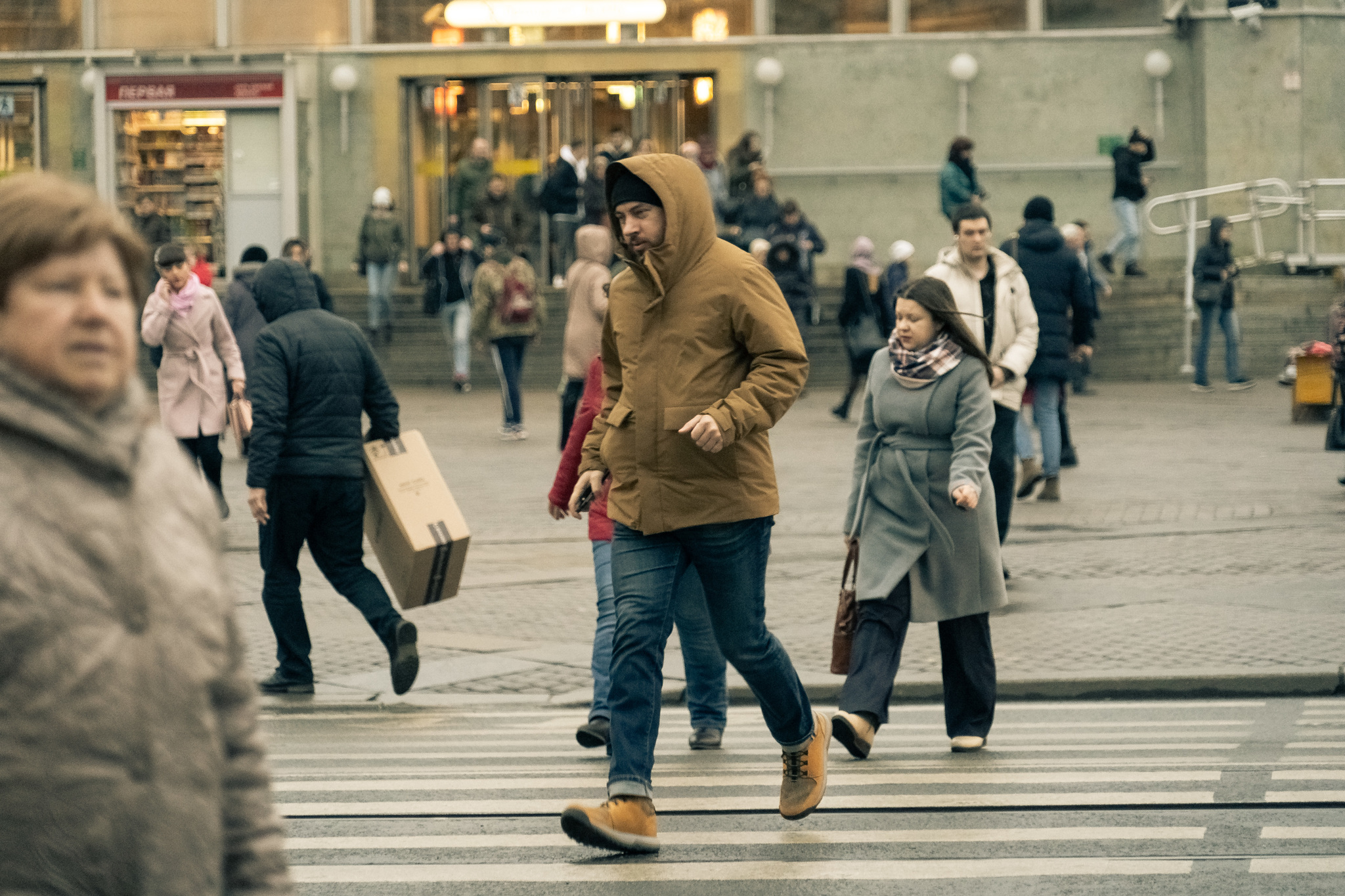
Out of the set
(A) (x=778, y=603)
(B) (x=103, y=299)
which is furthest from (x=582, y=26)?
(B) (x=103, y=299)

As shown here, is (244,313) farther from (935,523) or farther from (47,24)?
(47,24)

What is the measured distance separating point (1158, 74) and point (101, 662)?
2623cm

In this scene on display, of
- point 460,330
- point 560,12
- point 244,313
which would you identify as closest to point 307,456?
point 244,313

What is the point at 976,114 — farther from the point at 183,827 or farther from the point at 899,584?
the point at 183,827

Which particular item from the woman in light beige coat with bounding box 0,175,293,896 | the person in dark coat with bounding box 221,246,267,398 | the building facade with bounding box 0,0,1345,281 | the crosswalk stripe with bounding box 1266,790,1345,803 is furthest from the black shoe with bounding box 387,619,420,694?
the building facade with bounding box 0,0,1345,281

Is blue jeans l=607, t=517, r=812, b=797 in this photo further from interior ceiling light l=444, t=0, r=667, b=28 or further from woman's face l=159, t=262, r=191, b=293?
interior ceiling light l=444, t=0, r=667, b=28

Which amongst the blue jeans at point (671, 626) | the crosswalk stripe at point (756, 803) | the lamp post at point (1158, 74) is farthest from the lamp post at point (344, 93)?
the blue jeans at point (671, 626)

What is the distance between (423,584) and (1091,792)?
3309 mm

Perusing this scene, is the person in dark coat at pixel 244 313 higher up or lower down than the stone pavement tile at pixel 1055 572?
higher up

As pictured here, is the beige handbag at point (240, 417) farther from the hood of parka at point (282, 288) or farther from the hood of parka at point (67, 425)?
the hood of parka at point (67, 425)

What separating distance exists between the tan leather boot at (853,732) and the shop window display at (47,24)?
25.0 meters

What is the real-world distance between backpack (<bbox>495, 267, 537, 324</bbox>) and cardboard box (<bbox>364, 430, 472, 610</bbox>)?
9445 mm

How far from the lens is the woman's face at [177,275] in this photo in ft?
37.3

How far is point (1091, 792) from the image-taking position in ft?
18.7
